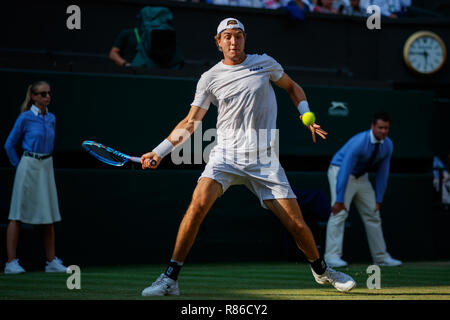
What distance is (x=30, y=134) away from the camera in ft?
30.0

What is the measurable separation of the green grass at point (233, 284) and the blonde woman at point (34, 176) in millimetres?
471

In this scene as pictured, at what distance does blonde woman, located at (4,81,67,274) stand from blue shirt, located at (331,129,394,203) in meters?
3.73

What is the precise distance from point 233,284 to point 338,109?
5076 millimetres

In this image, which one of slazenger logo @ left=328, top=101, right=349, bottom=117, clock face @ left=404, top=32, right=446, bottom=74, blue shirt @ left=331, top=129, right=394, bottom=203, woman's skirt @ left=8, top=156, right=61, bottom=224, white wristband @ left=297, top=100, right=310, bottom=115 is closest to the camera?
white wristband @ left=297, top=100, right=310, bottom=115

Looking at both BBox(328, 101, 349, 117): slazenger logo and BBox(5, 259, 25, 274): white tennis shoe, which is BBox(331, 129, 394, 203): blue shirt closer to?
BBox(328, 101, 349, 117): slazenger logo

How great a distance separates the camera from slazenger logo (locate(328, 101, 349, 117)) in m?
12.0

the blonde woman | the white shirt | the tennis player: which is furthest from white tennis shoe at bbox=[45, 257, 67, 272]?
the white shirt

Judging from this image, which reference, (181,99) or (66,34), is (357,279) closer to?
(181,99)

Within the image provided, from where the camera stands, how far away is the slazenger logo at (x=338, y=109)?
12.0 meters

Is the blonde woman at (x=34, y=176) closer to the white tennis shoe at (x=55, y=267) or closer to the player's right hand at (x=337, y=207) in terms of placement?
the white tennis shoe at (x=55, y=267)

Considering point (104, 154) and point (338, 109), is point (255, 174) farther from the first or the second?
point (338, 109)

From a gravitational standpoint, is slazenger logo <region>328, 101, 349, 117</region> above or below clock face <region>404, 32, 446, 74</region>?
below

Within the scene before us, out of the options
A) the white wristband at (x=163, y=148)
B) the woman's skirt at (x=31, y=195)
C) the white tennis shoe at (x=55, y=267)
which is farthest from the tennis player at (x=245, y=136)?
the white tennis shoe at (x=55, y=267)

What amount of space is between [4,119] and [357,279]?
4.82 m
